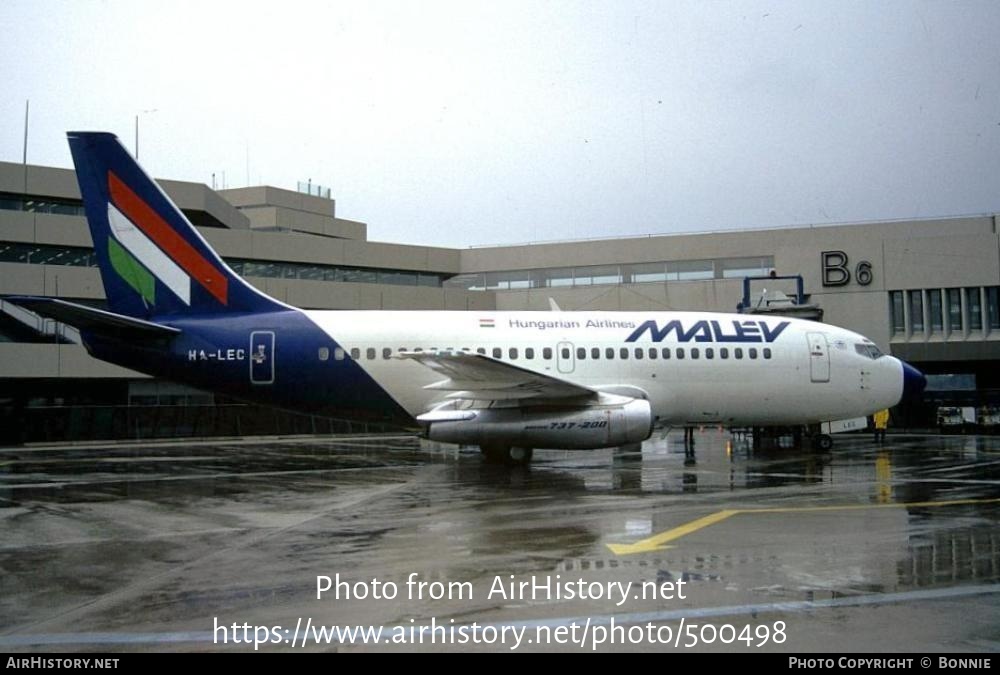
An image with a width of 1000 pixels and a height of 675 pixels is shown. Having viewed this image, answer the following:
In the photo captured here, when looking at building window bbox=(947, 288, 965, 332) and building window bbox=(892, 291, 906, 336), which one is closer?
building window bbox=(947, 288, 965, 332)

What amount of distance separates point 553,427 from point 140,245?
9951mm

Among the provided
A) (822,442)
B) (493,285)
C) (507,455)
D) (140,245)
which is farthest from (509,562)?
(493,285)

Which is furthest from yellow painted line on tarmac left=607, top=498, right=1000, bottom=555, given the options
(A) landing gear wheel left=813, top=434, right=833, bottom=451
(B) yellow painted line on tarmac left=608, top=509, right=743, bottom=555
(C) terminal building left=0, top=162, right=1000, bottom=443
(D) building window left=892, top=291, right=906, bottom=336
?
(D) building window left=892, top=291, right=906, bottom=336

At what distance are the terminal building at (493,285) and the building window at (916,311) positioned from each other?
0.20 feet

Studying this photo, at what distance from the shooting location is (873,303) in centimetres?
3709

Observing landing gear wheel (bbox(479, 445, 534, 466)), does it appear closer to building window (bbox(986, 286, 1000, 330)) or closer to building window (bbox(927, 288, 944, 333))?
building window (bbox(927, 288, 944, 333))

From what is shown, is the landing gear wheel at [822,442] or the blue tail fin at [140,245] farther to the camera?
the landing gear wheel at [822,442]

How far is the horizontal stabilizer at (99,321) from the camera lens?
15.6 m

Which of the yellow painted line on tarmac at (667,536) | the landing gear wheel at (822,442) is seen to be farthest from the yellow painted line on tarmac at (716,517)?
the landing gear wheel at (822,442)

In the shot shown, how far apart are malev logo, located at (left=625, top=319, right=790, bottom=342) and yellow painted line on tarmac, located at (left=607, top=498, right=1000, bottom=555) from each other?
8.06m

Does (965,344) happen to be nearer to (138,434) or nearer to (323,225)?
(138,434)

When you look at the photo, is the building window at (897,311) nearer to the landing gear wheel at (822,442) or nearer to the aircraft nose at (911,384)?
the aircraft nose at (911,384)

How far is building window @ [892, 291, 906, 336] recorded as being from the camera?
121 feet

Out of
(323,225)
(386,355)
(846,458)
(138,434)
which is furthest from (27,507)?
(323,225)
